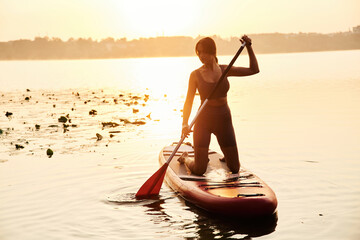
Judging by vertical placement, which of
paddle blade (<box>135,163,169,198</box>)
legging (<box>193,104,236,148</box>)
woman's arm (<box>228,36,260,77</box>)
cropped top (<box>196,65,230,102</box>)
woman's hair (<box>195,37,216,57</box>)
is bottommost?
paddle blade (<box>135,163,169,198</box>)

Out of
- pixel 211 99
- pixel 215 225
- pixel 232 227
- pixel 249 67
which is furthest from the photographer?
pixel 211 99

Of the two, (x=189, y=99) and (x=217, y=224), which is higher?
(x=189, y=99)

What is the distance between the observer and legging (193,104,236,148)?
352 inches

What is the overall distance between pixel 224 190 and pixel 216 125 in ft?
3.78

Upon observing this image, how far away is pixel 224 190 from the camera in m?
8.45

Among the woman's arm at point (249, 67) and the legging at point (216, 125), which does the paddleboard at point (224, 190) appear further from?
the woman's arm at point (249, 67)

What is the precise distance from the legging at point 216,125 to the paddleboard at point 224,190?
673 mm

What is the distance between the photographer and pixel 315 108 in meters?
25.6

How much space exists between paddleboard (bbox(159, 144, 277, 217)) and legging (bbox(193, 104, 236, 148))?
2.21 ft

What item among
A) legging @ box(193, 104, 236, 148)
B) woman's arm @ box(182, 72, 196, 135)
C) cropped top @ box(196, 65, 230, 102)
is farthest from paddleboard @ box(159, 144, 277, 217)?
cropped top @ box(196, 65, 230, 102)

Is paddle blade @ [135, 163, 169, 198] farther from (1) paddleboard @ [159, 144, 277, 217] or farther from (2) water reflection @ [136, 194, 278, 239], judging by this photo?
(2) water reflection @ [136, 194, 278, 239]

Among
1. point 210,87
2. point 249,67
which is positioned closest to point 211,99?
point 210,87

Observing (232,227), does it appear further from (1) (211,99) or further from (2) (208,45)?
(2) (208,45)

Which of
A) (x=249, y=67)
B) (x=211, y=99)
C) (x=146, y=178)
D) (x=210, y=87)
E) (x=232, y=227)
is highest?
(x=249, y=67)
